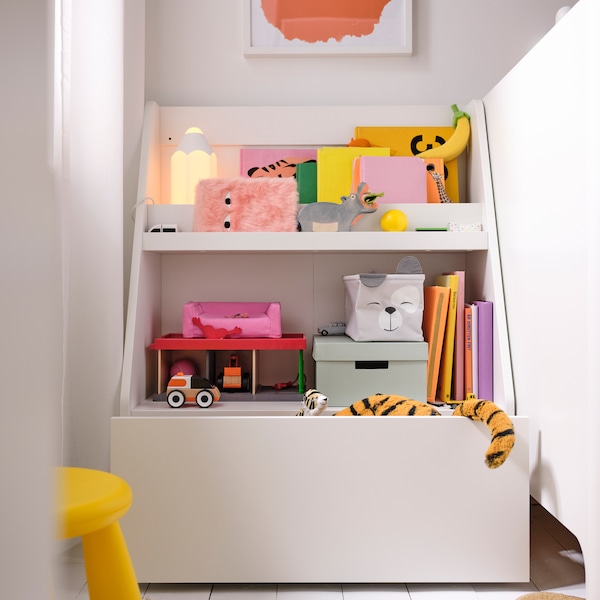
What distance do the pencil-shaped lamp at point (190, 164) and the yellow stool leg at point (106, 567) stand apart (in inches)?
45.1

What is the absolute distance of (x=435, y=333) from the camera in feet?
5.67

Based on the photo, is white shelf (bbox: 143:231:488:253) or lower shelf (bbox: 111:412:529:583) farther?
white shelf (bbox: 143:231:488:253)

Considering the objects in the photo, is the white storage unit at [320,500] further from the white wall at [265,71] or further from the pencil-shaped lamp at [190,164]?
the white wall at [265,71]

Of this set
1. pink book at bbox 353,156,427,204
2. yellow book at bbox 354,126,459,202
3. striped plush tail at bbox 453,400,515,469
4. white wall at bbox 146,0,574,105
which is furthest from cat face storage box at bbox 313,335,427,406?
white wall at bbox 146,0,574,105

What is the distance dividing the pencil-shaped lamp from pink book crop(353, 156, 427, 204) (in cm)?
41

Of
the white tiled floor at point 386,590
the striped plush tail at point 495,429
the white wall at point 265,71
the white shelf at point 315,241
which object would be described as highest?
the white wall at point 265,71

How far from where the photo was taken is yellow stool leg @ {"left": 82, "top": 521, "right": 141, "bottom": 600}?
85 centimetres

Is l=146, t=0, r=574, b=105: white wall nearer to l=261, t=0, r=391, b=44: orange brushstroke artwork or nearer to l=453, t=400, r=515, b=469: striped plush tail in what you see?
l=261, t=0, r=391, b=44: orange brushstroke artwork

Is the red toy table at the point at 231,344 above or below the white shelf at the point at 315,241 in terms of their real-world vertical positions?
below

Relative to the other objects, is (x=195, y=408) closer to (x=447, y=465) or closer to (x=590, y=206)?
(x=447, y=465)

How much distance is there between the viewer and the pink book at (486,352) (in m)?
1.68

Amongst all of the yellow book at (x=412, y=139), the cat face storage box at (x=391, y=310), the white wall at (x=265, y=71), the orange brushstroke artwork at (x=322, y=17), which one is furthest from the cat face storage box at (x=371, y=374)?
the orange brushstroke artwork at (x=322, y=17)

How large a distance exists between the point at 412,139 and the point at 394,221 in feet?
1.14

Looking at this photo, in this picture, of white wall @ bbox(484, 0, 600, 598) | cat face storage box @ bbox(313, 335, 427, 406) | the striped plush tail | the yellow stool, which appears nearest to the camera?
the yellow stool
